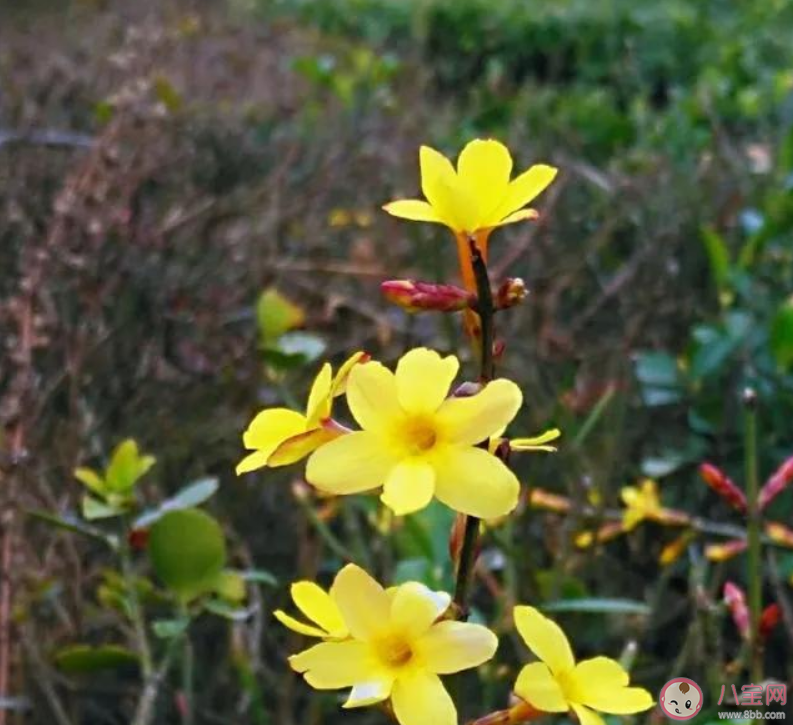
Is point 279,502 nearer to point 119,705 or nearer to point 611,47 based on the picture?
point 119,705

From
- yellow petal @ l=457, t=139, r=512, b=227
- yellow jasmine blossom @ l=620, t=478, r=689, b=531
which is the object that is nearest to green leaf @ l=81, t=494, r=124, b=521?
yellow petal @ l=457, t=139, r=512, b=227

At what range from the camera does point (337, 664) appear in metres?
0.50

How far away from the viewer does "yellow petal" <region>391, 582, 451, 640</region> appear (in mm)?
492

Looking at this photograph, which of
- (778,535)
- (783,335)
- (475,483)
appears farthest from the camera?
(783,335)

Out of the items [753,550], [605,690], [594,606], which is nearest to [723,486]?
[753,550]

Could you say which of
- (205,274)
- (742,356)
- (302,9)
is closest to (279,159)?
(205,274)

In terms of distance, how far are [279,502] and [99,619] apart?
1.25 ft

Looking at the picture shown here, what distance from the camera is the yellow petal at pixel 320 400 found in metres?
0.54

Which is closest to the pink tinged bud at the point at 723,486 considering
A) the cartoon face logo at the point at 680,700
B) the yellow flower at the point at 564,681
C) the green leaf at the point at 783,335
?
the cartoon face logo at the point at 680,700

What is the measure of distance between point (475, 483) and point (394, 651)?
0.07 m

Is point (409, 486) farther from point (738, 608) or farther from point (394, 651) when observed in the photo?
point (738, 608)

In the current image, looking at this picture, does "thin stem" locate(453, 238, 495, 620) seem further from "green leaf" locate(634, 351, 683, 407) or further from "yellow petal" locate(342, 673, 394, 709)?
"green leaf" locate(634, 351, 683, 407)

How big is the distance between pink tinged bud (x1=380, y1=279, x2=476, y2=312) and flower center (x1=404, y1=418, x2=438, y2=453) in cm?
6

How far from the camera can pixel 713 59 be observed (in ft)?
17.3
